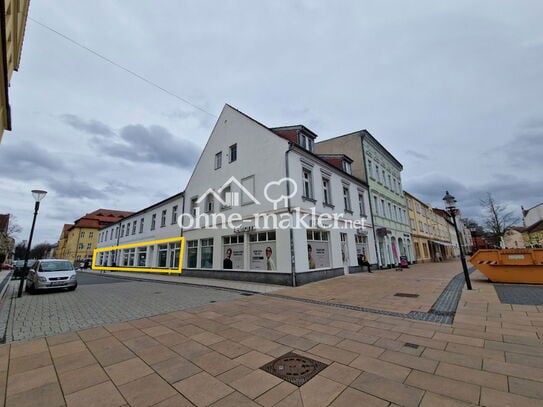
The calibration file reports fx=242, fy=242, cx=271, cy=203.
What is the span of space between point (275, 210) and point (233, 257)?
4.47 metres

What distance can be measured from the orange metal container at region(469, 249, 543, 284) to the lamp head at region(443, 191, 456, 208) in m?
2.67

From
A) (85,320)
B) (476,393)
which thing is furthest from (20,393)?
(476,393)

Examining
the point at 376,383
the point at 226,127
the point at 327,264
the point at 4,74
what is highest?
the point at 226,127

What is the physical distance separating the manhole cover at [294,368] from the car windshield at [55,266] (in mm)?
13193

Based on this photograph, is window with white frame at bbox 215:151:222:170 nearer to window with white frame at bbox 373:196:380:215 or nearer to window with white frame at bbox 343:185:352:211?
window with white frame at bbox 343:185:352:211

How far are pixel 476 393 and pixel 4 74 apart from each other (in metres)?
10.7

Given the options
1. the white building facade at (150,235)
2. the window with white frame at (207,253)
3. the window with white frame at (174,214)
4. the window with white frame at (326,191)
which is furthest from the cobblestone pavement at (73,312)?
the window with white frame at (174,214)

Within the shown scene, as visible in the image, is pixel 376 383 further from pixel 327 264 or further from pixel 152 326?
pixel 327 264

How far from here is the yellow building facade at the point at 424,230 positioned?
30.1 m

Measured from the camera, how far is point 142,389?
2.88 metres

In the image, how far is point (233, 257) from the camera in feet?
49.5

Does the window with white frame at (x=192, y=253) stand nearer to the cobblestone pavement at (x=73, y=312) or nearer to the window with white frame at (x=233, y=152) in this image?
the window with white frame at (x=233, y=152)
